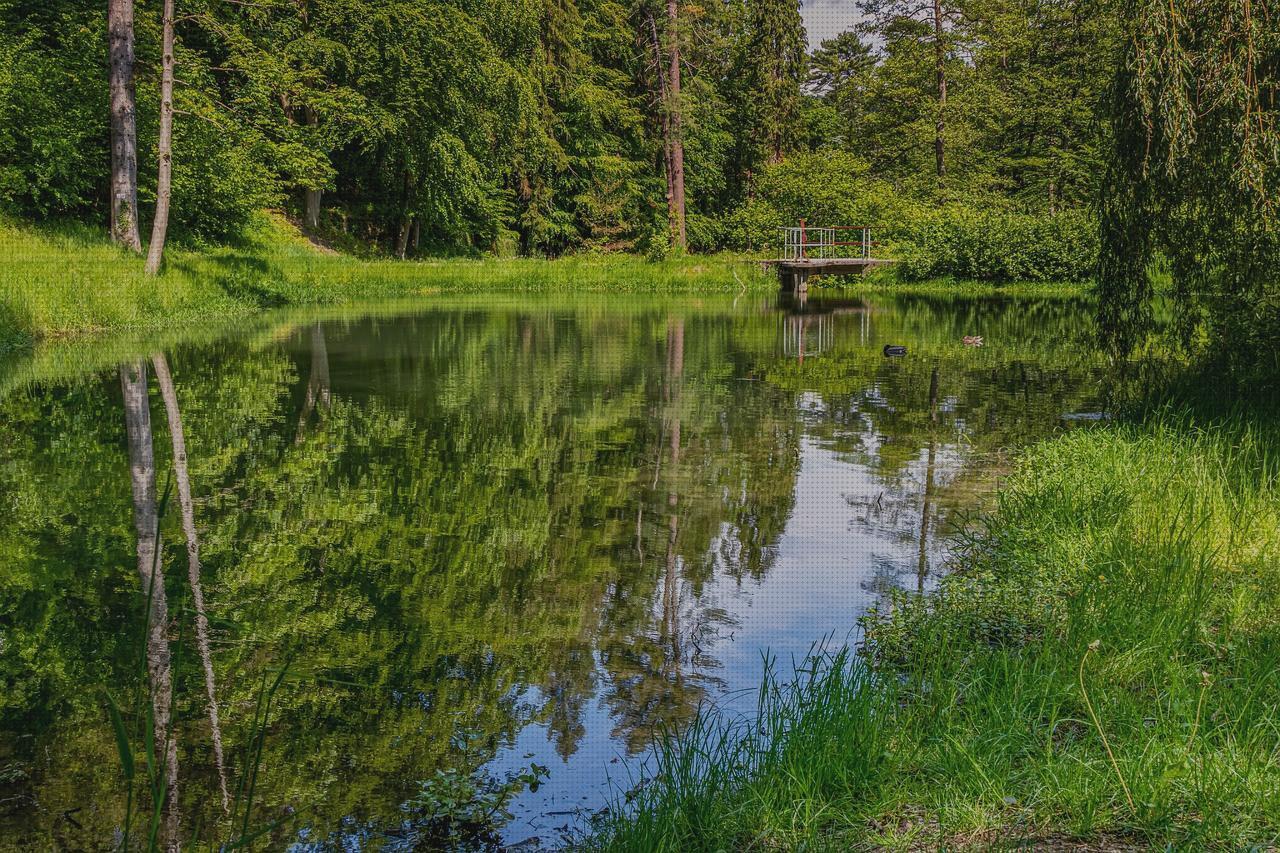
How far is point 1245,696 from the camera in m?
3.55

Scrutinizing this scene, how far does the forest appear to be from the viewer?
1053 inches

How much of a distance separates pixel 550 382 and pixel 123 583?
8.79 metres

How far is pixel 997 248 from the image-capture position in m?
36.0

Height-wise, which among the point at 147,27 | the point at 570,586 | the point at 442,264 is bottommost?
the point at 570,586

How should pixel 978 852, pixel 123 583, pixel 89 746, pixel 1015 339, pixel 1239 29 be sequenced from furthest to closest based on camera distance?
pixel 1015 339, pixel 1239 29, pixel 123 583, pixel 89 746, pixel 978 852

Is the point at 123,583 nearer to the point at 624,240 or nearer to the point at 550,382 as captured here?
the point at 550,382

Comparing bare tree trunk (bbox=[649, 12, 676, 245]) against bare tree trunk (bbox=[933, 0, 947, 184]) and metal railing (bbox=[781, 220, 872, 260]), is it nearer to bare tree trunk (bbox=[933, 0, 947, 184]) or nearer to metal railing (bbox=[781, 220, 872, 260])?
metal railing (bbox=[781, 220, 872, 260])

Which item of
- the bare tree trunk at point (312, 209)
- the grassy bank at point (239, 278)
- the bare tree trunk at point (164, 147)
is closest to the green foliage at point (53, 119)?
the grassy bank at point (239, 278)

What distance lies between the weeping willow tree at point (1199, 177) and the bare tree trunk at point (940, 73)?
37.1 meters

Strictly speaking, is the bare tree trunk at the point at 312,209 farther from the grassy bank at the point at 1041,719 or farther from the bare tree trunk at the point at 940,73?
the grassy bank at the point at 1041,719

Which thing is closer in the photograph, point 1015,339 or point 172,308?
point 1015,339

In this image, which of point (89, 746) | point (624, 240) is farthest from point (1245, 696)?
point (624, 240)

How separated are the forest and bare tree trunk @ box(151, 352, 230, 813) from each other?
13.5m

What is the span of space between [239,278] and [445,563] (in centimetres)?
2215
